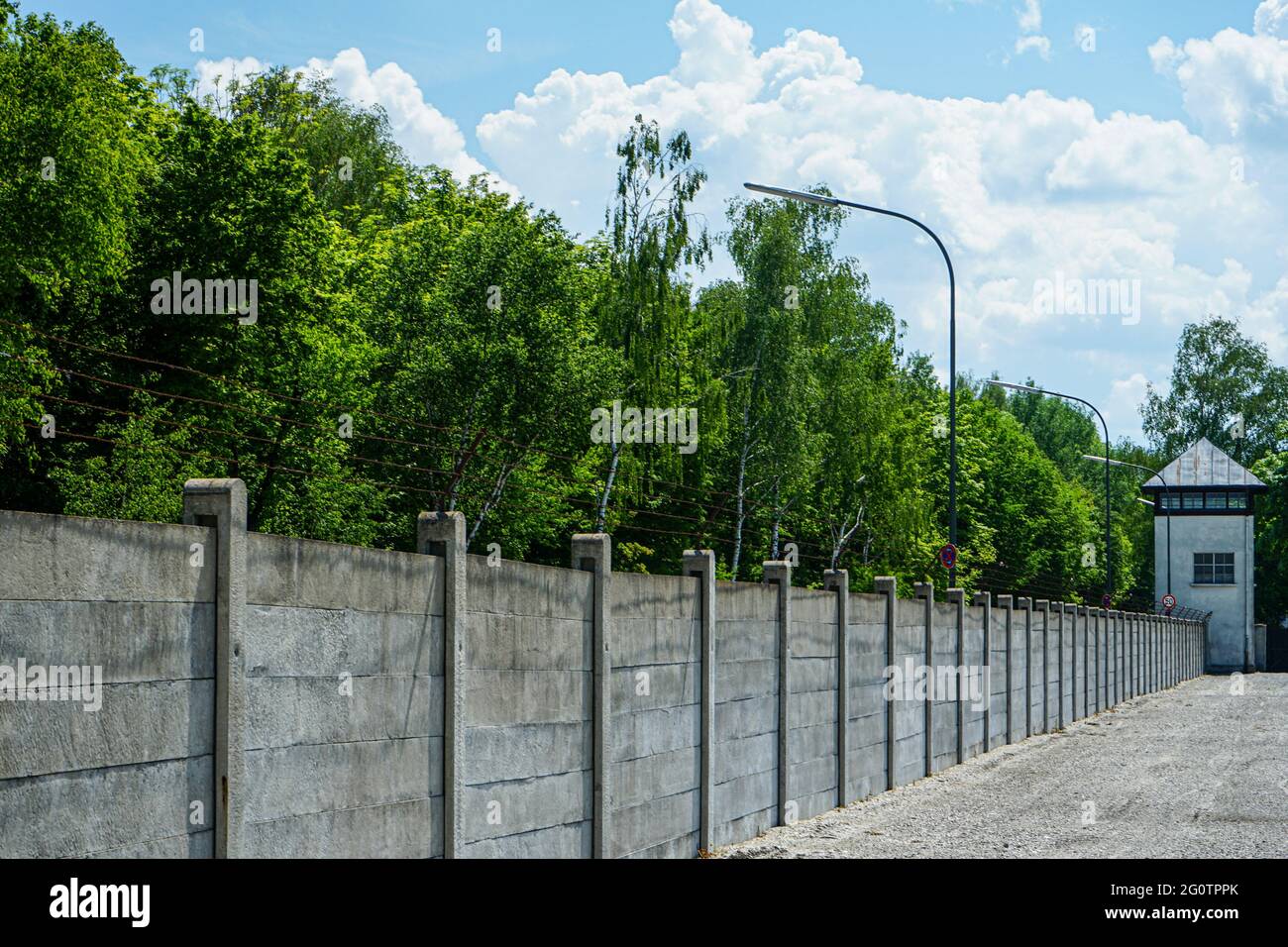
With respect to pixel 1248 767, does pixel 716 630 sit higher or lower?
higher

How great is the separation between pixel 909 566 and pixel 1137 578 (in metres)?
44.5

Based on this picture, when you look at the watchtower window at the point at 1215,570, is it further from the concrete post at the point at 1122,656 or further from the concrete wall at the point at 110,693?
the concrete wall at the point at 110,693

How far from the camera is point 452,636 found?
27.0 feet

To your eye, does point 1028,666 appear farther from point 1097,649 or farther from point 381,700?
point 381,700

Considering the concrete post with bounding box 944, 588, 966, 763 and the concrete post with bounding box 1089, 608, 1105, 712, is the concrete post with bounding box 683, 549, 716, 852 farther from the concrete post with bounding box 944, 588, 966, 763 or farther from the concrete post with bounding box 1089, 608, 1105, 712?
the concrete post with bounding box 1089, 608, 1105, 712

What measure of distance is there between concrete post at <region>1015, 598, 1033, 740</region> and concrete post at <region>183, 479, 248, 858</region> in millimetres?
22237

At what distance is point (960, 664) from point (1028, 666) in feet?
19.9

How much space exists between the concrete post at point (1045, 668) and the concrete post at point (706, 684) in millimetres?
17944

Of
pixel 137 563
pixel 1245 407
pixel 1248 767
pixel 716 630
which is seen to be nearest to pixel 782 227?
pixel 1248 767

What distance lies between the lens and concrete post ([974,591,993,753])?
23.5 metres

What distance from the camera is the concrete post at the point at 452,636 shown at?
8.17m

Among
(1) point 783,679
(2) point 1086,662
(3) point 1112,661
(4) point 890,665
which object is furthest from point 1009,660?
(3) point 1112,661

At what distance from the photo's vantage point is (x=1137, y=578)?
96.4 metres
